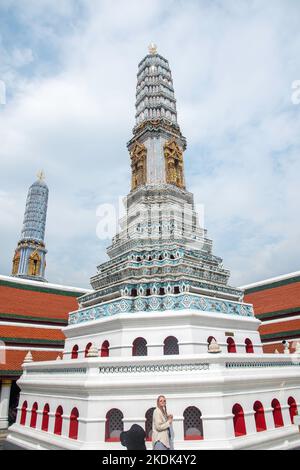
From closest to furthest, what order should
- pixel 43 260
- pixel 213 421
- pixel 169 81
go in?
pixel 213 421 → pixel 169 81 → pixel 43 260

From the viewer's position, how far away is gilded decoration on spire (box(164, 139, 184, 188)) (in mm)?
20531

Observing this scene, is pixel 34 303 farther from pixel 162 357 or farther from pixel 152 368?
pixel 162 357

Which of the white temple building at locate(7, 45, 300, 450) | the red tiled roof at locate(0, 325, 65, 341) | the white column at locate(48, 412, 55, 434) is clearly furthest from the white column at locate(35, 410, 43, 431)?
the red tiled roof at locate(0, 325, 65, 341)

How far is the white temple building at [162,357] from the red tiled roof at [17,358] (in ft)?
9.58

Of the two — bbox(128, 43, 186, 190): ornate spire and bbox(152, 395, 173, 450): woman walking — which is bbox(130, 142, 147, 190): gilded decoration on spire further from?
bbox(152, 395, 173, 450): woman walking

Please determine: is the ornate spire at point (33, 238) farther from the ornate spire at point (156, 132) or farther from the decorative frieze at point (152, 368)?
the decorative frieze at point (152, 368)

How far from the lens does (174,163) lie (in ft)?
69.6

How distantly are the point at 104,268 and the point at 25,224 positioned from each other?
1485 inches

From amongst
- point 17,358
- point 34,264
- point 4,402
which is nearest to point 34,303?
point 17,358

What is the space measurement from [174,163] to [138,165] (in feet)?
7.72

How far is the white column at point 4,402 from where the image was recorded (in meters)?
18.5

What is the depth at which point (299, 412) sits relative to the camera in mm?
13219

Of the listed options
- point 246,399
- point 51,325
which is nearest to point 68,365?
point 246,399
